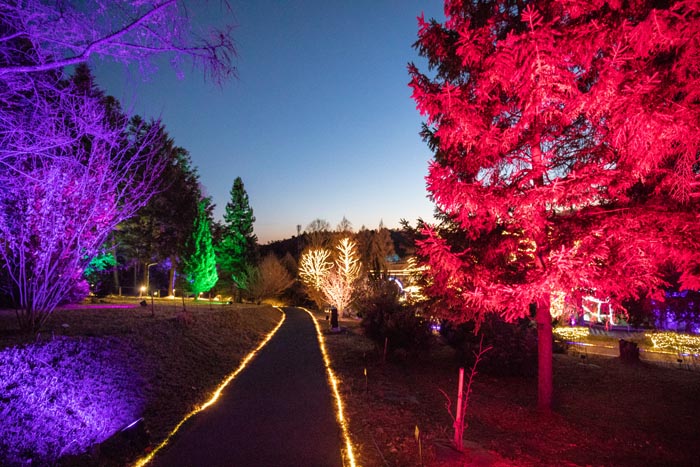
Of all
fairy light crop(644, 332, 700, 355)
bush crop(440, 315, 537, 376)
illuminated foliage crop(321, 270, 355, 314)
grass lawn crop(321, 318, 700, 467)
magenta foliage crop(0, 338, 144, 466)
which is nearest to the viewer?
magenta foliage crop(0, 338, 144, 466)

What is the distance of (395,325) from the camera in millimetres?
10648

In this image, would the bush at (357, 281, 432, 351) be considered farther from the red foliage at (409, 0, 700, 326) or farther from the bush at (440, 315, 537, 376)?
the red foliage at (409, 0, 700, 326)

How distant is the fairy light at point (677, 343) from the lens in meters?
14.7

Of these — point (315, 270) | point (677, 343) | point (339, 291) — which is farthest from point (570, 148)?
point (315, 270)

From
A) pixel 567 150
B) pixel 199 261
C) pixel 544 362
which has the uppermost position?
pixel 567 150

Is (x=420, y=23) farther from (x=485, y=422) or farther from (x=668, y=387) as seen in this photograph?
(x=668, y=387)

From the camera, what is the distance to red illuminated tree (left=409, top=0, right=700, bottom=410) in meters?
4.56

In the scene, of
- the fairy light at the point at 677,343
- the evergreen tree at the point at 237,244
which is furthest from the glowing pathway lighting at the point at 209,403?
the evergreen tree at the point at 237,244

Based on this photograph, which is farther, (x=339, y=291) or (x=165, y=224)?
(x=165, y=224)

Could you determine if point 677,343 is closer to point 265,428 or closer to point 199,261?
point 265,428

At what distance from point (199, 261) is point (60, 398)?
31.4 metres

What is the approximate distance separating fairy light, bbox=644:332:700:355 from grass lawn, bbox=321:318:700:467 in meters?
5.44

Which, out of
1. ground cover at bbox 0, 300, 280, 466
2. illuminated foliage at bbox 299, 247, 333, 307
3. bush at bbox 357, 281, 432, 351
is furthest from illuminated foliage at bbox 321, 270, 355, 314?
bush at bbox 357, 281, 432, 351

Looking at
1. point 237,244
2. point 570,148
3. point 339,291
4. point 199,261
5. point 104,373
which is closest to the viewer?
point 570,148
